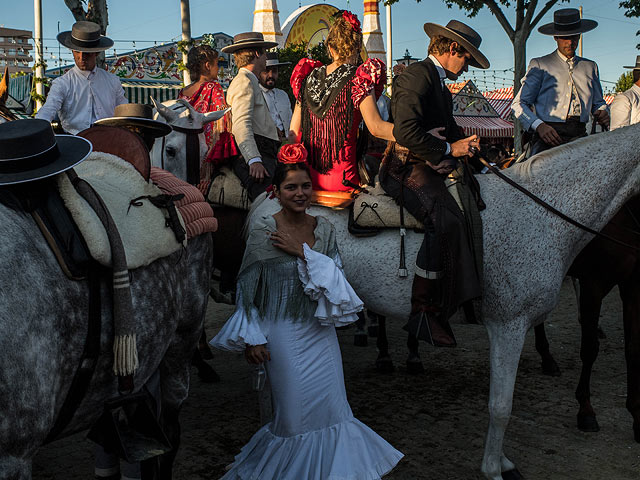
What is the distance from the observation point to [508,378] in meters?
3.85

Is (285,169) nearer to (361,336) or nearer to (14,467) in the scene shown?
(14,467)

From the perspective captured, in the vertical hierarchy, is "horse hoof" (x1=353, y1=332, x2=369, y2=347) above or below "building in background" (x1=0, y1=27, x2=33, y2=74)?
below

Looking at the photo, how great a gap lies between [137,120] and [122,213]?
54.0 inches

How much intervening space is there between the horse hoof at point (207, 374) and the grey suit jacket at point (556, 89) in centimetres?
364

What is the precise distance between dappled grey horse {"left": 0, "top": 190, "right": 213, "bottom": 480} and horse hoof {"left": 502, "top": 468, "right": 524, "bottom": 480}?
2.31 meters

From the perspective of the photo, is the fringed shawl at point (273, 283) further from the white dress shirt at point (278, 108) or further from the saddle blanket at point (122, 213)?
the white dress shirt at point (278, 108)

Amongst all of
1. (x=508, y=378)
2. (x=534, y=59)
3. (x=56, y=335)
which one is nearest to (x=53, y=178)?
(x=56, y=335)

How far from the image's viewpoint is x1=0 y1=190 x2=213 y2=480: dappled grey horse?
1.93m

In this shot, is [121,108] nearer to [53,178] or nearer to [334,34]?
[334,34]

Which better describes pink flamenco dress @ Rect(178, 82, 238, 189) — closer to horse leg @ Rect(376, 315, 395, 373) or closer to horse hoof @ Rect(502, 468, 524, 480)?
horse leg @ Rect(376, 315, 395, 373)

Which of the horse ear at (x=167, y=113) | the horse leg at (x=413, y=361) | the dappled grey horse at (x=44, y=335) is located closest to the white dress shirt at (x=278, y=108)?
the horse ear at (x=167, y=113)

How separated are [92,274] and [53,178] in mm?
394

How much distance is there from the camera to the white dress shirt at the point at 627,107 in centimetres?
691

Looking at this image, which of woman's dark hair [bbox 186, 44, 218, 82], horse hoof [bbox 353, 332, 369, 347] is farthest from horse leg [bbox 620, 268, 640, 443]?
woman's dark hair [bbox 186, 44, 218, 82]
